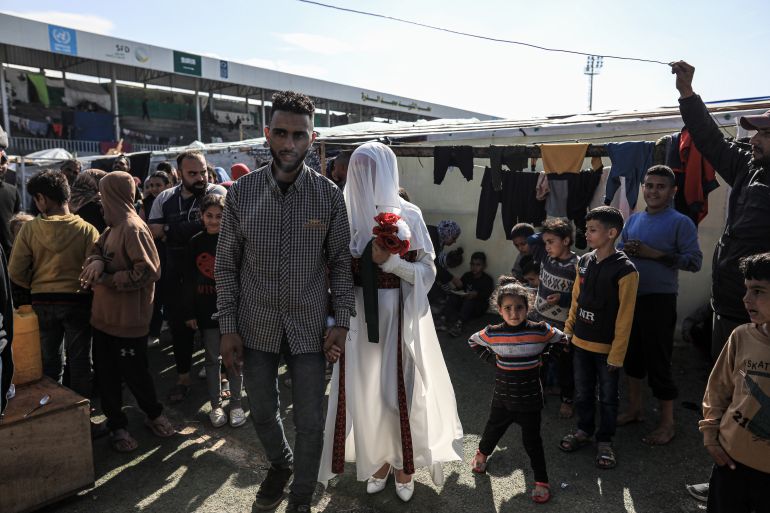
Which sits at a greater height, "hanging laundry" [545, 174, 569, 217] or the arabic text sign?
the arabic text sign

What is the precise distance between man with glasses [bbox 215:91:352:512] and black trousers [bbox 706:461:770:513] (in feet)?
5.93

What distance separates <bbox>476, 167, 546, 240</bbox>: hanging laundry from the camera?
18.2ft

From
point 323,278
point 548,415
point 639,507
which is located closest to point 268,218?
point 323,278

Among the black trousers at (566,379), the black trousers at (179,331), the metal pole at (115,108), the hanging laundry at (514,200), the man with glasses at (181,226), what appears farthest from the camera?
the metal pole at (115,108)

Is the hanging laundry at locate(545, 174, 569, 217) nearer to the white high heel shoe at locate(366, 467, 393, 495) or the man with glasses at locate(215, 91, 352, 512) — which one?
the man with glasses at locate(215, 91, 352, 512)

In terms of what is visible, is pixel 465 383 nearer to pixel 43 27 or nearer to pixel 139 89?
pixel 43 27

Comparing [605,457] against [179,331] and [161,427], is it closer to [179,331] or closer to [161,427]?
[161,427]

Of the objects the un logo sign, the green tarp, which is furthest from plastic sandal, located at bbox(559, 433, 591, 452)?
the green tarp

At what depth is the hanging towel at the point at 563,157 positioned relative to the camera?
4918 millimetres

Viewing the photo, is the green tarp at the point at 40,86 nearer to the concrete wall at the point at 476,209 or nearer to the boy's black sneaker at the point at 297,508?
the concrete wall at the point at 476,209

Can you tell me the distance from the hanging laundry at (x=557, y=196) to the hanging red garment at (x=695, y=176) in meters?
1.16

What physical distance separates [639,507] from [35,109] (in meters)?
25.4

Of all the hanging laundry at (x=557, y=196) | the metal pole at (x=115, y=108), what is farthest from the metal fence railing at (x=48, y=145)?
the hanging laundry at (x=557, y=196)

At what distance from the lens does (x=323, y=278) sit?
2.66m
